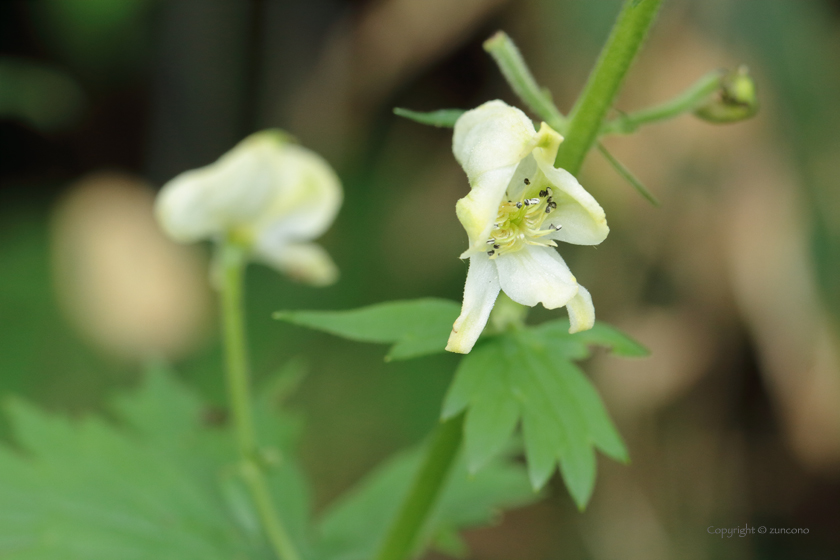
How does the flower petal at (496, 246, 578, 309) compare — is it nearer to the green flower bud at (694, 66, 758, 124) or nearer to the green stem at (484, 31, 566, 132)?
the green stem at (484, 31, 566, 132)

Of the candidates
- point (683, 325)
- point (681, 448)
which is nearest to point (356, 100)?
point (683, 325)

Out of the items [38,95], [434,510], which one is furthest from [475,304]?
[38,95]

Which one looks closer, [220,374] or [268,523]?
[268,523]

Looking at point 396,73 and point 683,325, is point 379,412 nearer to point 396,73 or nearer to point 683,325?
point 683,325

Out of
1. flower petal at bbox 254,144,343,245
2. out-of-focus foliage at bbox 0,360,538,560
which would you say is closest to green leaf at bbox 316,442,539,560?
out-of-focus foliage at bbox 0,360,538,560

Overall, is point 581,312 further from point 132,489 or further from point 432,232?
point 432,232
